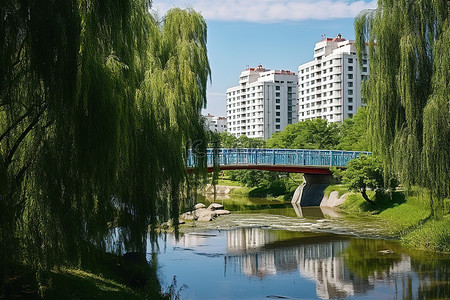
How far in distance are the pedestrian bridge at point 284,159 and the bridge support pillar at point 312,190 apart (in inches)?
97.9

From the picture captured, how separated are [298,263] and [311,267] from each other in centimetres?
92

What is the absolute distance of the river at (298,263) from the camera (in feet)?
57.1

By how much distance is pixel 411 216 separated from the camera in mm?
31953

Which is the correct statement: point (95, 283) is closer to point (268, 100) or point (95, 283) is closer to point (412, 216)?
point (412, 216)

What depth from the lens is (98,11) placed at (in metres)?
9.07

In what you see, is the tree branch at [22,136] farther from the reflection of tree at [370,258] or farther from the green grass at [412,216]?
the green grass at [412,216]

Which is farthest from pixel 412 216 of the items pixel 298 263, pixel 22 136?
pixel 22 136

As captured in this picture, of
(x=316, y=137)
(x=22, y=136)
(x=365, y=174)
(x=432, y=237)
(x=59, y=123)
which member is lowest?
(x=432, y=237)

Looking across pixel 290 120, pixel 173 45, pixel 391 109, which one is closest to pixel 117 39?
pixel 173 45

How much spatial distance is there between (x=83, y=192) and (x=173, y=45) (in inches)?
431

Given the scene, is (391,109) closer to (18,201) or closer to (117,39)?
(117,39)

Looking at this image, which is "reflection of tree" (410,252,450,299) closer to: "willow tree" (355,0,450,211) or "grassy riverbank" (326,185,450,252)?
"grassy riverbank" (326,185,450,252)

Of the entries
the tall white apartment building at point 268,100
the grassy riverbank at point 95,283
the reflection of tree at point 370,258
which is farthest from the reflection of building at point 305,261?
the tall white apartment building at point 268,100

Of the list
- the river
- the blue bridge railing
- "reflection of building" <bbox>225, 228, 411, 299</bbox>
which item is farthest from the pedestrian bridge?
"reflection of building" <bbox>225, 228, 411, 299</bbox>
